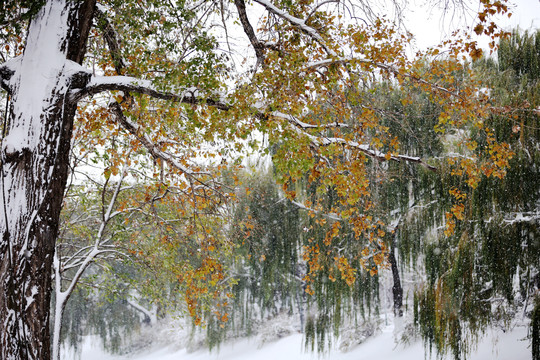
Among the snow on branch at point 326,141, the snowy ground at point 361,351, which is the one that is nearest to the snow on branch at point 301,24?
the snow on branch at point 326,141

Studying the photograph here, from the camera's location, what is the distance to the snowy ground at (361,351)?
7152 millimetres

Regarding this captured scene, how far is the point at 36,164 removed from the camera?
309 cm

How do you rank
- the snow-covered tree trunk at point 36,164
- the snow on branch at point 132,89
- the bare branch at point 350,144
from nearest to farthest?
the snow-covered tree trunk at point 36,164 < the snow on branch at point 132,89 < the bare branch at point 350,144

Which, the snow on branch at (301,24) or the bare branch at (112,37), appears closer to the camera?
the bare branch at (112,37)

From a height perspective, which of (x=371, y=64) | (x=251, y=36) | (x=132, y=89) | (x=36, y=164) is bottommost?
(x=36, y=164)

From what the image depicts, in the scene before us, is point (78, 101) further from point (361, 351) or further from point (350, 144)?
point (361, 351)

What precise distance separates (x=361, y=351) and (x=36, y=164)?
11.3 metres

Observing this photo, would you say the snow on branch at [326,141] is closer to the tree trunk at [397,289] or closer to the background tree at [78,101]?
the background tree at [78,101]

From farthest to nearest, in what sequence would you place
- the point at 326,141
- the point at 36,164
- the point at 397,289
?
the point at 397,289
the point at 326,141
the point at 36,164

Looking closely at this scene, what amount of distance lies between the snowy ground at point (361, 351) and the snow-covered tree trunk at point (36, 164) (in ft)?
21.1

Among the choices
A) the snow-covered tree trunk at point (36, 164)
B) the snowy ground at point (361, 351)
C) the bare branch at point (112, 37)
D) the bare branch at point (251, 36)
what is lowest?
the snowy ground at point (361, 351)

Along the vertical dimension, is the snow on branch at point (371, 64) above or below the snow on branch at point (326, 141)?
above

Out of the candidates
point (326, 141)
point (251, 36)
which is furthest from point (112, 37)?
point (326, 141)

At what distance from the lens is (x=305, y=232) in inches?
457
